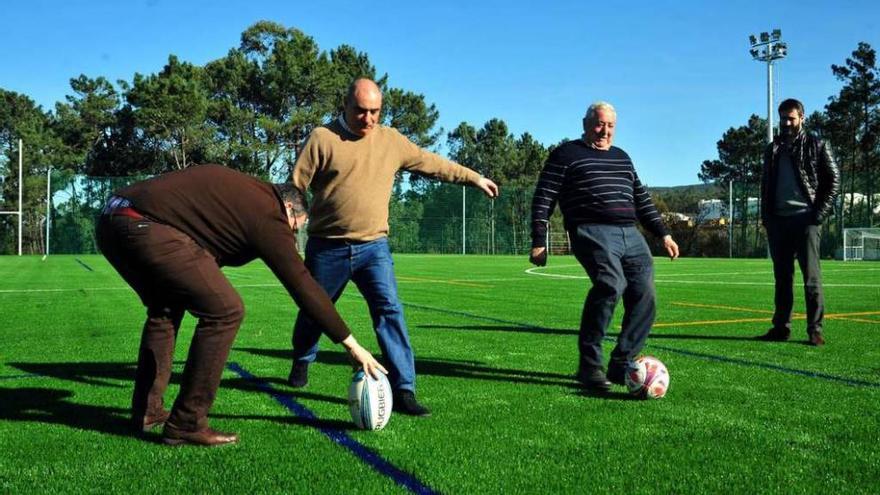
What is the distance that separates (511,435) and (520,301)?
25.2ft

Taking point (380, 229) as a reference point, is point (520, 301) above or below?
below

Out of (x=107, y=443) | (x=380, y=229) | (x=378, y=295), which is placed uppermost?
(x=380, y=229)

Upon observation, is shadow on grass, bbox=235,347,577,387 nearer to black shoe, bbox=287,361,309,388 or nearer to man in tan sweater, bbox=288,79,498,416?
black shoe, bbox=287,361,309,388

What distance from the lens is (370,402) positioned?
3.84 meters

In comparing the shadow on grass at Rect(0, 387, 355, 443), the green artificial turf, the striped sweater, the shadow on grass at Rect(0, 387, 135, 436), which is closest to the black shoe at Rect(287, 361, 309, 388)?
the green artificial turf

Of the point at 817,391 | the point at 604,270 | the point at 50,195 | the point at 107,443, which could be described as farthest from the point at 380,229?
the point at 50,195

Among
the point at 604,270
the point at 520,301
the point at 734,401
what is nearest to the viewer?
the point at 734,401

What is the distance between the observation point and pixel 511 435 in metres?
3.77

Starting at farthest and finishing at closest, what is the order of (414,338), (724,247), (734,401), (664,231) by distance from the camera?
(724,247) → (414,338) → (664,231) → (734,401)

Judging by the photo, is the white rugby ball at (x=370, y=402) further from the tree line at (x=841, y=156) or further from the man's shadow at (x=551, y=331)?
the tree line at (x=841, y=156)

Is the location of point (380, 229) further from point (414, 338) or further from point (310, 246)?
point (414, 338)

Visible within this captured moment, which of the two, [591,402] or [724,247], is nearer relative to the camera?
[591,402]

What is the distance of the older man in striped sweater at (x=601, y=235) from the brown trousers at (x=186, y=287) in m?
2.37

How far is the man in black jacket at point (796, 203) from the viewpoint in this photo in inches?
275
